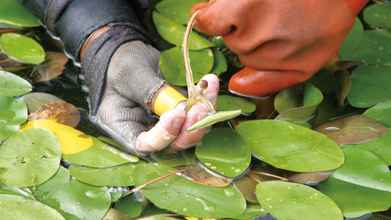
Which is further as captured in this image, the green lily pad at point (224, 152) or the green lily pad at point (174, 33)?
the green lily pad at point (174, 33)

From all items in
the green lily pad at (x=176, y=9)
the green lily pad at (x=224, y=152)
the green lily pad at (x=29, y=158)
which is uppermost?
the green lily pad at (x=176, y=9)

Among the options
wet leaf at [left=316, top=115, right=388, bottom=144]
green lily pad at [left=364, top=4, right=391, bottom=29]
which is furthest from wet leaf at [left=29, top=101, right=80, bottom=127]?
green lily pad at [left=364, top=4, right=391, bottom=29]

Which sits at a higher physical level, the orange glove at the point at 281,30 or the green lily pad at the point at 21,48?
the orange glove at the point at 281,30

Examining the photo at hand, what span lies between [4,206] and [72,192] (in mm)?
102

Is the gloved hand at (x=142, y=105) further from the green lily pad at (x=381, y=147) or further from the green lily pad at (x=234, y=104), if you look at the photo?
the green lily pad at (x=381, y=147)

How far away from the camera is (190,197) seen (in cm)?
107

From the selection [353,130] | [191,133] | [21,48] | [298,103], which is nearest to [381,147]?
[353,130]

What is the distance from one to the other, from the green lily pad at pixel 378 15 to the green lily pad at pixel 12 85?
2.34ft

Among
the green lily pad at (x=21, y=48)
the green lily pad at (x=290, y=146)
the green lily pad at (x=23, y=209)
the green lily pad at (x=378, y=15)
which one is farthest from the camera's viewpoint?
the green lily pad at (x=378, y=15)

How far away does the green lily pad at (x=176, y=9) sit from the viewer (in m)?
1.48

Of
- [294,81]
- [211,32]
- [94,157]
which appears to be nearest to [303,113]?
[294,81]

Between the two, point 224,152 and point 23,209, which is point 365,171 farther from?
point 23,209

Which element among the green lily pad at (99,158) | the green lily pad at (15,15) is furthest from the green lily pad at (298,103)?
the green lily pad at (15,15)

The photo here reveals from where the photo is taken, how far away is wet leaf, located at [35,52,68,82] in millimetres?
1400
